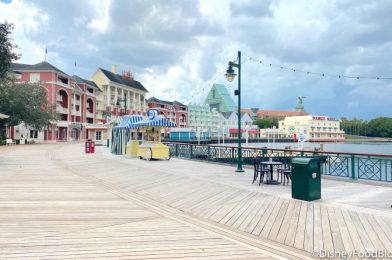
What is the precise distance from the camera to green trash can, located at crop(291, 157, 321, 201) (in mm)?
7492

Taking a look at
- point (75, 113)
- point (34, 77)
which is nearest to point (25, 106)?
point (34, 77)

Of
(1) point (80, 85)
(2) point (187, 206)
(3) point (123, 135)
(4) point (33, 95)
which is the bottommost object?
(2) point (187, 206)

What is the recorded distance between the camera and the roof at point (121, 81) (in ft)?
287

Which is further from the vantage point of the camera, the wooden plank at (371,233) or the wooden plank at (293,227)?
the wooden plank at (293,227)

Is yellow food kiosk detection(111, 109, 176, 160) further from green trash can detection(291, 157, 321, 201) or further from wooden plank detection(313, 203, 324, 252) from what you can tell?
wooden plank detection(313, 203, 324, 252)

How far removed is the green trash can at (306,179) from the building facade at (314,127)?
106m

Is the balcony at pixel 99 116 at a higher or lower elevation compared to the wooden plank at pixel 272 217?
higher

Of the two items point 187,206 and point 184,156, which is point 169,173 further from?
point 184,156

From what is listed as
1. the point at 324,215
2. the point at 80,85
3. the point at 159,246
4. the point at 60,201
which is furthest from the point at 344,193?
the point at 80,85

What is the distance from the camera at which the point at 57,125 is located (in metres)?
61.8

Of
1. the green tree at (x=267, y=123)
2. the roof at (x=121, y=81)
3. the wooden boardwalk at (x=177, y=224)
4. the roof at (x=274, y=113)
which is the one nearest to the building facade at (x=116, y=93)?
the roof at (x=121, y=81)

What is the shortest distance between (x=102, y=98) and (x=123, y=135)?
65.3m

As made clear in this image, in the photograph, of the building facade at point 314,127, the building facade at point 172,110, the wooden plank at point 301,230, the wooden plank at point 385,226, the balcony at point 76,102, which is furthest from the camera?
the building facade at point 314,127

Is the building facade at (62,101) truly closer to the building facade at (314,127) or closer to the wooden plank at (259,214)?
the wooden plank at (259,214)
